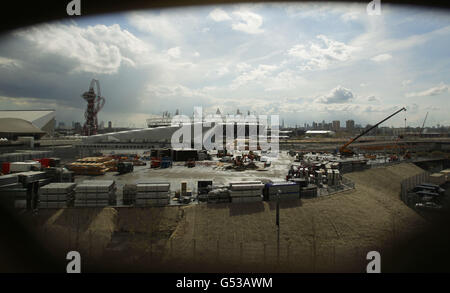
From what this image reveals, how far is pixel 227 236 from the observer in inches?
382

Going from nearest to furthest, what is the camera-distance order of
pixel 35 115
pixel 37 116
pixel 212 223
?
1. pixel 212 223
2. pixel 37 116
3. pixel 35 115

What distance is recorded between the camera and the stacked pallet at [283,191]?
12109 mm

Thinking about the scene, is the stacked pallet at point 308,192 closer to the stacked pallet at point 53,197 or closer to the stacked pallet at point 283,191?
the stacked pallet at point 283,191

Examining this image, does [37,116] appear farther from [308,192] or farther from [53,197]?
[308,192]

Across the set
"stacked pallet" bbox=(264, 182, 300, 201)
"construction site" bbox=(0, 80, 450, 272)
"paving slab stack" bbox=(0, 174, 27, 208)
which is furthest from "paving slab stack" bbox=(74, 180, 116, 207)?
"stacked pallet" bbox=(264, 182, 300, 201)

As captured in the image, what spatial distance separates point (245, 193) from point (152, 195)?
446cm

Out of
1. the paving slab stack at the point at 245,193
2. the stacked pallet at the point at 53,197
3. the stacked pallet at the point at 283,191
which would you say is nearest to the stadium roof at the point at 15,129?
the stacked pallet at the point at 53,197

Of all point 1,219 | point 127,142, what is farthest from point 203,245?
point 127,142

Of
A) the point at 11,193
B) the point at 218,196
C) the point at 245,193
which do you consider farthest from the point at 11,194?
the point at 245,193

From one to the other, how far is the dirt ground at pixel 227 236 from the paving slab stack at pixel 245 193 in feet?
1.12

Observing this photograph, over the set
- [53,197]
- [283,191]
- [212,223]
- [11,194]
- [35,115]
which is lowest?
[212,223]

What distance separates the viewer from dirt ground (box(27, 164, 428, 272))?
332 inches
